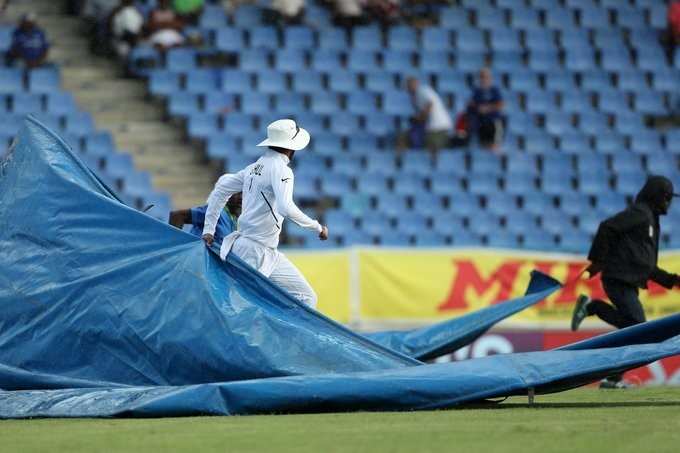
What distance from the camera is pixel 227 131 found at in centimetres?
2167

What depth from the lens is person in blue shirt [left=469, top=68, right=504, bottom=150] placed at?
22219 millimetres

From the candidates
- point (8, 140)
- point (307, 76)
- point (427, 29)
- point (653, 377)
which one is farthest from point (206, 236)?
point (427, 29)

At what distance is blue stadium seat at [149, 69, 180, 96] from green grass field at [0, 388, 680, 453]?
13.1m

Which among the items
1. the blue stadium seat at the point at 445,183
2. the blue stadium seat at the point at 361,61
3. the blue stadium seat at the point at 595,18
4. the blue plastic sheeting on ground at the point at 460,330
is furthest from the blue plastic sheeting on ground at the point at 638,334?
the blue stadium seat at the point at 595,18

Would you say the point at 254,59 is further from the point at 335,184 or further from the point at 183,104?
the point at 335,184

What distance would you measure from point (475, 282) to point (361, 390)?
25.3ft

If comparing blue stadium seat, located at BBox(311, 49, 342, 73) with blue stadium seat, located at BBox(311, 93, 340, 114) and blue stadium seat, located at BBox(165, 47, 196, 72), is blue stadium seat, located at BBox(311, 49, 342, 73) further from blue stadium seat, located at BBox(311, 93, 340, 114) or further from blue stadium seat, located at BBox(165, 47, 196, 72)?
blue stadium seat, located at BBox(165, 47, 196, 72)

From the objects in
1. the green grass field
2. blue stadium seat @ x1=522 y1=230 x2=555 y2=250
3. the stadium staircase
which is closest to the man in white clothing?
the green grass field

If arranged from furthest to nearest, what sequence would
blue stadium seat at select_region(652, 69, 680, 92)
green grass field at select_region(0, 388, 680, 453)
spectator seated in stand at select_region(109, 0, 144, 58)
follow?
blue stadium seat at select_region(652, 69, 680, 92) < spectator seated in stand at select_region(109, 0, 144, 58) < green grass field at select_region(0, 388, 680, 453)

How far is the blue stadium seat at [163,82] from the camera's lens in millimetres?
22188

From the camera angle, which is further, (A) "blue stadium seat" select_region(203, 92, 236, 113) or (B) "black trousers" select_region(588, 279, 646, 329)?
(A) "blue stadium seat" select_region(203, 92, 236, 113)

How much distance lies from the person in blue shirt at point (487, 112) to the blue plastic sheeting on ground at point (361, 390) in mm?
12455

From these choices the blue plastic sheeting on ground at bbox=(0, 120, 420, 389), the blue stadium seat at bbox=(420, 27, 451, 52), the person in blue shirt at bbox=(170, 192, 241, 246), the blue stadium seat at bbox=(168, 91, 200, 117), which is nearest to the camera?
the blue plastic sheeting on ground at bbox=(0, 120, 420, 389)

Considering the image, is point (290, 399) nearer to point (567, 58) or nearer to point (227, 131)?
point (227, 131)
